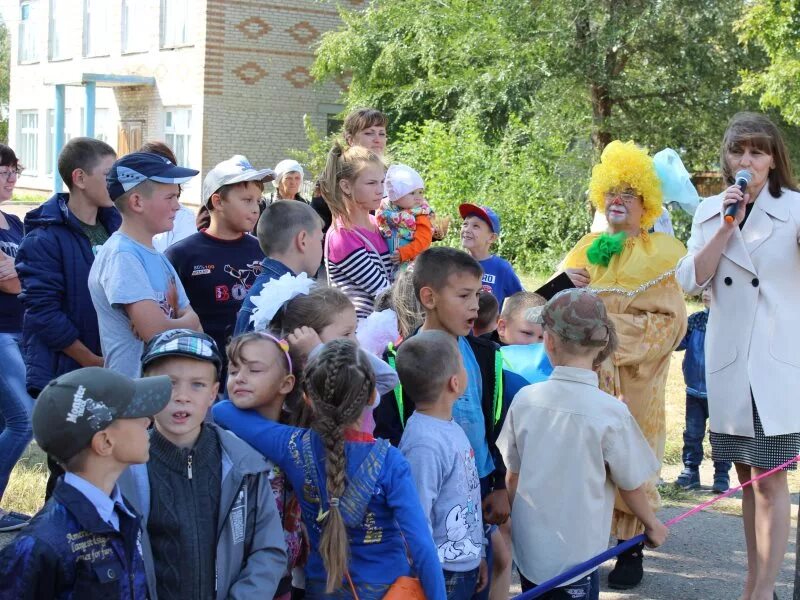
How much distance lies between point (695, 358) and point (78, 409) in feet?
17.1

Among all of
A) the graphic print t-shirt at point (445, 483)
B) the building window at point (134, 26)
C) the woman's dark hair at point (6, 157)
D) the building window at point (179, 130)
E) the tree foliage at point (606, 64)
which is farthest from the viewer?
the building window at point (134, 26)

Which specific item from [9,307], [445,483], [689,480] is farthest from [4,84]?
[445,483]

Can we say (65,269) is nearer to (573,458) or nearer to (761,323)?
(573,458)

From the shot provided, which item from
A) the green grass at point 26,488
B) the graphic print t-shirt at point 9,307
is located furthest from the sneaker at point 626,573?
the graphic print t-shirt at point 9,307

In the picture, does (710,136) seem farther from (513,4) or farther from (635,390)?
(635,390)

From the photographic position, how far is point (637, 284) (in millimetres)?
4969

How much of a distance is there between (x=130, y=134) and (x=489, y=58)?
580 inches

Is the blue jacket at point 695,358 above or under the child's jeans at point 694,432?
above

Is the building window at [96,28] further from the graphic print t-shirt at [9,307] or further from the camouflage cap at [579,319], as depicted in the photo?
the camouflage cap at [579,319]

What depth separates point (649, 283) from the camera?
4957 mm

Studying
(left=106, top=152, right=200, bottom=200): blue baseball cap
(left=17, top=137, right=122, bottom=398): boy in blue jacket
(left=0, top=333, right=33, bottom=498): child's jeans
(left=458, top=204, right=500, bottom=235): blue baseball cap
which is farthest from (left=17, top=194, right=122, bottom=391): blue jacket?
(left=458, top=204, right=500, bottom=235): blue baseball cap

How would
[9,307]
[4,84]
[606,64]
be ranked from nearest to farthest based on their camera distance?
[9,307] < [606,64] < [4,84]

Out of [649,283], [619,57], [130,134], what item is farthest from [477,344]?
[130,134]

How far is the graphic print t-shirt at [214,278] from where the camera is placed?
4.44 metres
